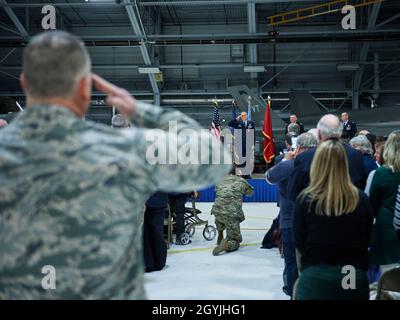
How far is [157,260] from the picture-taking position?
6832mm

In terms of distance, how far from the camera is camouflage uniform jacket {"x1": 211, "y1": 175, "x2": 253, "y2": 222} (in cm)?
779

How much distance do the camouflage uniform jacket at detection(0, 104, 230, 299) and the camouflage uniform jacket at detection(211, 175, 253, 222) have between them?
6510 millimetres

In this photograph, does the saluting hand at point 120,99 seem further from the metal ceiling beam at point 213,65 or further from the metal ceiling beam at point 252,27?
the metal ceiling beam at point 213,65

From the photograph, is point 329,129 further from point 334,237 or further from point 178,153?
point 178,153

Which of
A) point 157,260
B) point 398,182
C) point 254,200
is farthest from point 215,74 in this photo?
point 398,182

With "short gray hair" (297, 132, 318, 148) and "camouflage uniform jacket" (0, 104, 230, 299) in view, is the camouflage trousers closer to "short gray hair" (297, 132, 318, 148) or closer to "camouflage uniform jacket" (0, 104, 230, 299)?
"short gray hair" (297, 132, 318, 148)

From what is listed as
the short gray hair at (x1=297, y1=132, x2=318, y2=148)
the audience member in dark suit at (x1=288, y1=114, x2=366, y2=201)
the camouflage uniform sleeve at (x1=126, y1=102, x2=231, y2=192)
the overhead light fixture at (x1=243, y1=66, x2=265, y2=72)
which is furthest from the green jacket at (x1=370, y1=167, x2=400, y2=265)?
the overhead light fixture at (x1=243, y1=66, x2=265, y2=72)

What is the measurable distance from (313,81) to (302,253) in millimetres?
21778

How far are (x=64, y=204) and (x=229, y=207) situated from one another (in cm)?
668

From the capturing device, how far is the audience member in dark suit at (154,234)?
6.72m

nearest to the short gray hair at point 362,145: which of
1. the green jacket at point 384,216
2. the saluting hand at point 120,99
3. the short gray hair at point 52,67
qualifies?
A: the green jacket at point 384,216

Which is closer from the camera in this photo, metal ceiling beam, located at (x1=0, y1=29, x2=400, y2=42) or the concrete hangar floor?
the concrete hangar floor

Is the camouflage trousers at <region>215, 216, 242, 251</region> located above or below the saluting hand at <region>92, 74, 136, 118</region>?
below

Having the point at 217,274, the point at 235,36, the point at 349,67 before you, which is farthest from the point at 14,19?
the point at 217,274
